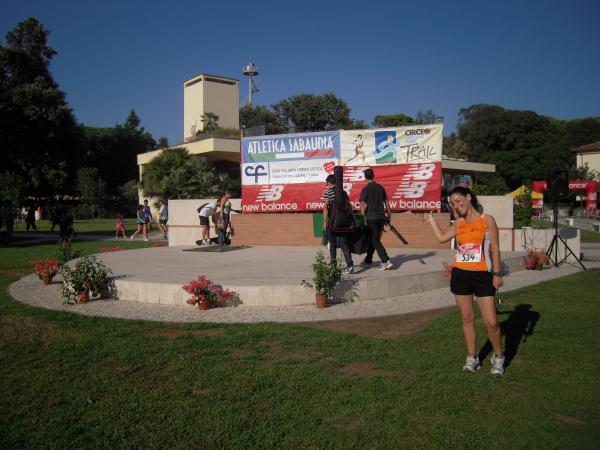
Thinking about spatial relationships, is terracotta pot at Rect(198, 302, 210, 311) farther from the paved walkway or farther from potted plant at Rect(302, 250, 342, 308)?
potted plant at Rect(302, 250, 342, 308)

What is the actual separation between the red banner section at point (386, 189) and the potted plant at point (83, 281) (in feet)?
25.5

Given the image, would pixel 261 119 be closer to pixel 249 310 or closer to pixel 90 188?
pixel 90 188

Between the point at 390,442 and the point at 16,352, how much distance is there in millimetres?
4321

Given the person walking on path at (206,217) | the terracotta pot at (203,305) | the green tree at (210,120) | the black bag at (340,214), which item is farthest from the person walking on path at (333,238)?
the green tree at (210,120)

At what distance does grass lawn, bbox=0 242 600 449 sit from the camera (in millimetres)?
3494

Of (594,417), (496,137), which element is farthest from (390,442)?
(496,137)

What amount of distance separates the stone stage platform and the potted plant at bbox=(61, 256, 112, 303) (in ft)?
1.00

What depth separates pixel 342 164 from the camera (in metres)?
14.8

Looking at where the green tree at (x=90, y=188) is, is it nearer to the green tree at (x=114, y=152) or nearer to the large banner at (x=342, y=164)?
the green tree at (x=114, y=152)

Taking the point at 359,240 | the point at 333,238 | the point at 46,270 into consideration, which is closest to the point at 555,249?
the point at 359,240

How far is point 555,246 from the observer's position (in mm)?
12320

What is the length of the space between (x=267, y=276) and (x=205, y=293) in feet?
5.27

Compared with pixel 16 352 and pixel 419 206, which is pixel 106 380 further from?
pixel 419 206

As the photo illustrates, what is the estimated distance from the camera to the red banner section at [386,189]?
14.0 meters
